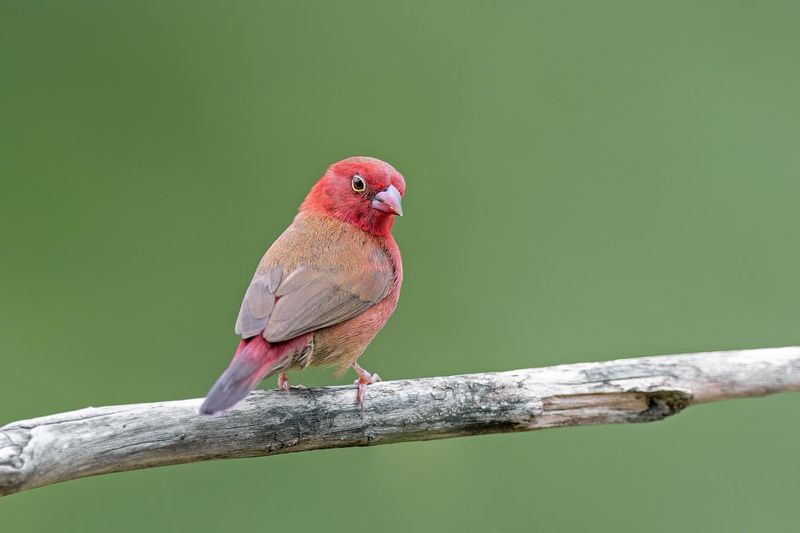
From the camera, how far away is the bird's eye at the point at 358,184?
3.75m

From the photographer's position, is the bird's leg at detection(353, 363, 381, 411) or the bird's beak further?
the bird's beak

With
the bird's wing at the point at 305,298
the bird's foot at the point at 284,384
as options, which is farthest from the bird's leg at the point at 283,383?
the bird's wing at the point at 305,298

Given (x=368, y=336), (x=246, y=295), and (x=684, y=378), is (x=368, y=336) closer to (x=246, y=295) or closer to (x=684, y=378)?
(x=246, y=295)

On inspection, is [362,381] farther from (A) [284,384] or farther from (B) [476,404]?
(B) [476,404]

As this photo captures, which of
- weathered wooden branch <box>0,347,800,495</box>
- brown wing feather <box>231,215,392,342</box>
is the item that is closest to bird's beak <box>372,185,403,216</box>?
brown wing feather <box>231,215,392,342</box>

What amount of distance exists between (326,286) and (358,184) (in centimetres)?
53

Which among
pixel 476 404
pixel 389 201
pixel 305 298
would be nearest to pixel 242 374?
pixel 305 298

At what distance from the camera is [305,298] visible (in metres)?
3.28

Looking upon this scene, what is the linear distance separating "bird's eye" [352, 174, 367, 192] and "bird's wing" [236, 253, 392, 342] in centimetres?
28

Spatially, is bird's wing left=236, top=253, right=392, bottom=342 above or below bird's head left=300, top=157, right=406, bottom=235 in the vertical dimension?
below

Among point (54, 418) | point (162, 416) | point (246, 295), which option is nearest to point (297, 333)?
point (246, 295)

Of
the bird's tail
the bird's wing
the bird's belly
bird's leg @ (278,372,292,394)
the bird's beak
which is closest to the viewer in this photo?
the bird's tail

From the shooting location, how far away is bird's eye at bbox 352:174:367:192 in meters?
3.75

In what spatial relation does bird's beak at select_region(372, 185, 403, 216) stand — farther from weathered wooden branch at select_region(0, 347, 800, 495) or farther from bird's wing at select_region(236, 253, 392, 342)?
weathered wooden branch at select_region(0, 347, 800, 495)
